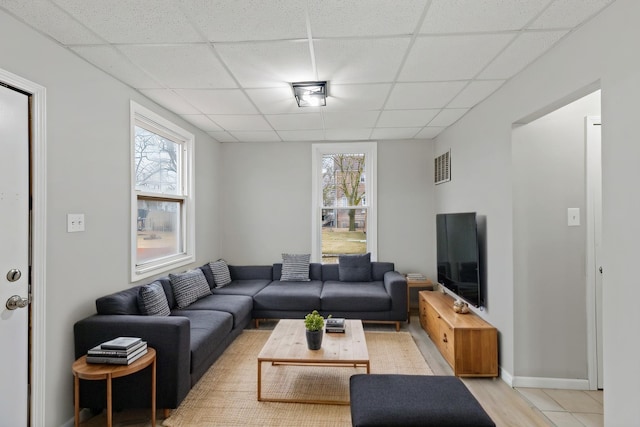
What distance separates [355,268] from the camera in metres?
4.62

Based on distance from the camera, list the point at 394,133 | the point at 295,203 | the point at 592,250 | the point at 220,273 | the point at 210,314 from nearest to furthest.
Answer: the point at 592,250 → the point at 210,314 → the point at 220,273 → the point at 394,133 → the point at 295,203

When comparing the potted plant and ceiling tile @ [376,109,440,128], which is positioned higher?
ceiling tile @ [376,109,440,128]

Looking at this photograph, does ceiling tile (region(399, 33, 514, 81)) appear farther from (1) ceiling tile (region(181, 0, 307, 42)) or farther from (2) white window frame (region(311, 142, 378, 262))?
(2) white window frame (region(311, 142, 378, 262))

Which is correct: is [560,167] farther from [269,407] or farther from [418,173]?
[269,407]

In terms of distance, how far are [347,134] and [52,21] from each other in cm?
333

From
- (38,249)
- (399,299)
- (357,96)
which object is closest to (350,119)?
(357,96)

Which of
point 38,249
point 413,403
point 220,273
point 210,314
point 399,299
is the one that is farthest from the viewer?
point 220,273

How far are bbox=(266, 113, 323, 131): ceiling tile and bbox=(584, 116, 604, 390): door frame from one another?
2.52 metres

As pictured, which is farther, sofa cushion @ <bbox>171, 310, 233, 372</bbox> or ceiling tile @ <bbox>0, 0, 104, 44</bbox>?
sofa cushion @ <bbox>171, 310, 233, 372</bbox>

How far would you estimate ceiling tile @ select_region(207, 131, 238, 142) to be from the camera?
14.8 feet

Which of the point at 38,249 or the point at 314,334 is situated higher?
the point at 38,249

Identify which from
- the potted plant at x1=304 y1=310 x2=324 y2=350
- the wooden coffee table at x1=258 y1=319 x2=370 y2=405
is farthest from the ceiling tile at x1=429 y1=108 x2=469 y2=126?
the potted plant at x1=304 y1=310 x2=324 y2=350

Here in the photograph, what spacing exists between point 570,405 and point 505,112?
2349mm

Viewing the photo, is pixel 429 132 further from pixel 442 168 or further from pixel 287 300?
pixel 287 300
